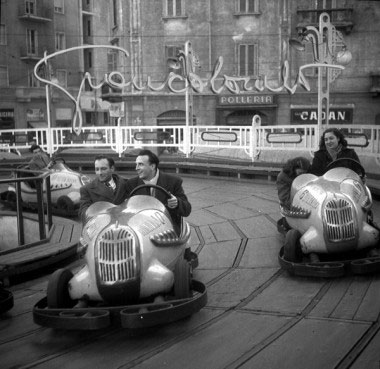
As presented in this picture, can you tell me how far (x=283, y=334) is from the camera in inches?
154

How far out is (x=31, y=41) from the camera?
110ft

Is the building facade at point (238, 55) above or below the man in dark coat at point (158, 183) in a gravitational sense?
above

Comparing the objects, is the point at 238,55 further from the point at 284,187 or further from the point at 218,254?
the point at 218,254

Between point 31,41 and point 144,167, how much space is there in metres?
30.7

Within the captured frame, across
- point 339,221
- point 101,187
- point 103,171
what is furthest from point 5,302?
point 339,221

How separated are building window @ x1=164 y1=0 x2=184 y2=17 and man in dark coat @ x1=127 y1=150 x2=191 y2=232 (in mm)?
23408

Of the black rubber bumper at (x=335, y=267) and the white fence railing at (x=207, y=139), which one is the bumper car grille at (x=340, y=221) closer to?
the black rubber bumper at (x=335, y=267)

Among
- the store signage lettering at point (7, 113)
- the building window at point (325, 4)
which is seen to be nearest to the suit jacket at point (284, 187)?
the building window at point (325, 4)

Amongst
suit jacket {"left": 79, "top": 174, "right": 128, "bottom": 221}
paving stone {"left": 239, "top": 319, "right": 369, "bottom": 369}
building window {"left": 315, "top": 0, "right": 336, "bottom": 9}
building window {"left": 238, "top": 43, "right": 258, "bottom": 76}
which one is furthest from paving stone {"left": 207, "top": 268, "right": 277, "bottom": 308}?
building window {"left": 315, "top": 0, "right": 336, "bottom": 9}

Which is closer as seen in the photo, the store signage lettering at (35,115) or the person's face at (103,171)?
the person's face at (103,171)

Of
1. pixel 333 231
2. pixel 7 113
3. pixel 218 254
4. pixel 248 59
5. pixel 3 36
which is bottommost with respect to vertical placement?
pixel 218 254

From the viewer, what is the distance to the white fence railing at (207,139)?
1188 centimetres

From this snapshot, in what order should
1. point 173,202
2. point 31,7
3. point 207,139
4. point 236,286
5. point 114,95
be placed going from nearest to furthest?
point 173,202, point 236,286, point 207,139, point 114,95, point 31,7

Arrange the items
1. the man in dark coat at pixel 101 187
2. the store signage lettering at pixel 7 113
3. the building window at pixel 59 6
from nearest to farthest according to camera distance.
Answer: the man in dark coat at pixel 101 187 → the building window at pixel 59 6 → the store signage lettering at pixel 7 113
